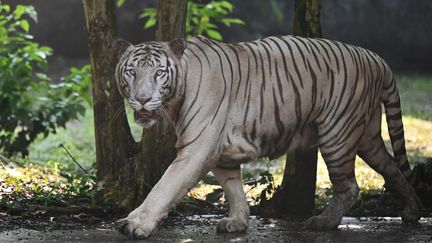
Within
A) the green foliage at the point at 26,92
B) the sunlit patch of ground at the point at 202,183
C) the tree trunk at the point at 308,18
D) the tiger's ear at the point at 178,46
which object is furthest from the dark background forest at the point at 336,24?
the tiger's ear at the point at 178,46

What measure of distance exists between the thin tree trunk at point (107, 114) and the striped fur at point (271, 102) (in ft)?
2.93

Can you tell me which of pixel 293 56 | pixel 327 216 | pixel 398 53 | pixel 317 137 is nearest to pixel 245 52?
pixel 293 56

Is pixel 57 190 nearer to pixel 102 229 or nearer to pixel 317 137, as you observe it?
pixel 102 229

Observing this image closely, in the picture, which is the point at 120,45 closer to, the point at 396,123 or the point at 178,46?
the point at 178,46

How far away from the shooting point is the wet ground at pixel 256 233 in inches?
204

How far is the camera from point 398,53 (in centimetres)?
1725

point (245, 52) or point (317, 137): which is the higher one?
point (245, 52)

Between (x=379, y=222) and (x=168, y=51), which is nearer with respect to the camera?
(x=168, y=51)

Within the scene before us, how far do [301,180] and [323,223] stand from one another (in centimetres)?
69

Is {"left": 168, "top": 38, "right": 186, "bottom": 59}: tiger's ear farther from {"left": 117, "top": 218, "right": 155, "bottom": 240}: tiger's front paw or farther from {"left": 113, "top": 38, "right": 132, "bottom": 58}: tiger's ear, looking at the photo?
{"left": 117, "top": 218, "right": 155, "bottom": 240}: tiger's front paw

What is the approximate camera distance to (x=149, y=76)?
5.12 m

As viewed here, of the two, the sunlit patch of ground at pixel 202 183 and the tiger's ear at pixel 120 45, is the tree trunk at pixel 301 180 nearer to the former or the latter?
the sunlit patch of ground at pixel 202 183

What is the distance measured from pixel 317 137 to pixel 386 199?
3.53ft

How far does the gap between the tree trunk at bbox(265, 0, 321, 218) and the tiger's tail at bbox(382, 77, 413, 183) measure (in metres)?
0.56
